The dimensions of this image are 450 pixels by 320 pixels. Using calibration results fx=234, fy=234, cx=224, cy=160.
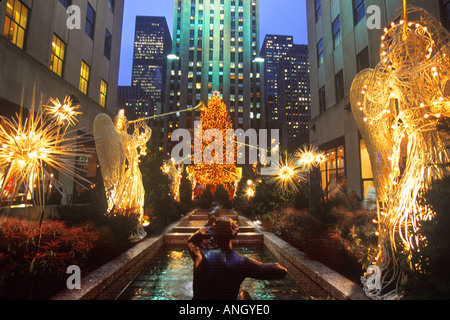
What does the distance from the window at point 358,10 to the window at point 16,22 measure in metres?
18.3

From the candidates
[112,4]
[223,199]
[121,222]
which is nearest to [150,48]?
[112,4]

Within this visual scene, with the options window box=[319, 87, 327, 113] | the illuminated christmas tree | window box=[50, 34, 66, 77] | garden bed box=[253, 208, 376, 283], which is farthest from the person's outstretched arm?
the illuminated christmas tree

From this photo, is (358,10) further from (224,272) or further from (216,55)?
(216,55)

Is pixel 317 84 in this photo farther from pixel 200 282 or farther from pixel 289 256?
pixel 200 282

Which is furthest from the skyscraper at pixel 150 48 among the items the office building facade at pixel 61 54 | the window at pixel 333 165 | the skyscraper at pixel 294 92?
the window at pixel 333 165

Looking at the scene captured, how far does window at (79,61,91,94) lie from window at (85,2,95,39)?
7.79ft

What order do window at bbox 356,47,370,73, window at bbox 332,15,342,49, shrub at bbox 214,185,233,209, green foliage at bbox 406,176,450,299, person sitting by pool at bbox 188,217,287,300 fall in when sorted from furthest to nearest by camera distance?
1. shrub at bbox 214,185,233,209
2. window at bbox 332,15,342,49
3. window at bbox 356,47,370,73
4. green foliage at bbox 406,176,450,299
5. person sitting by pool at bbox 188,217,287,300

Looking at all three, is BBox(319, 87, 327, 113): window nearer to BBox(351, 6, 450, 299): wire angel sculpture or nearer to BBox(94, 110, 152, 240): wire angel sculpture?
BBox(94, 110, 152, 240): wire angel sculpture

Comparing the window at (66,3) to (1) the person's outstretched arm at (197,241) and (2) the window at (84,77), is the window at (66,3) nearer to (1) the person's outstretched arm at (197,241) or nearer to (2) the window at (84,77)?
(2) the window at (84,77)

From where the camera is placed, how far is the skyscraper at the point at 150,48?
19425 centimetres

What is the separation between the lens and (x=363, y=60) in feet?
47.6

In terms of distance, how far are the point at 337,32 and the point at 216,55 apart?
189 ft

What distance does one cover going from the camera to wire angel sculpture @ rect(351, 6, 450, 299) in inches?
132

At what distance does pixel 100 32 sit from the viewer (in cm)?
1798
